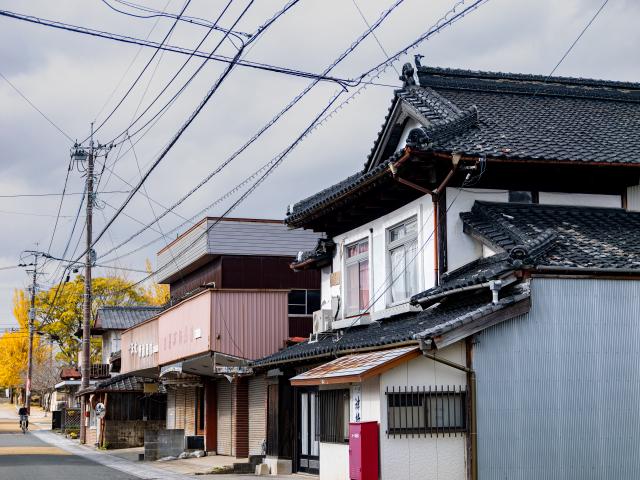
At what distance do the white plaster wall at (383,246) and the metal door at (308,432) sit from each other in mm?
2664

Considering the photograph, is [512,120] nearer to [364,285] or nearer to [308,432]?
[364,285]

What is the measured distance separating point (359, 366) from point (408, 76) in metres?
8.38

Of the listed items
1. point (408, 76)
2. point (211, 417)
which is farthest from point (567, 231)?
point (211, 417)

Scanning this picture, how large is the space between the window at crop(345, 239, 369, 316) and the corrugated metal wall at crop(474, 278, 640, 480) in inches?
253

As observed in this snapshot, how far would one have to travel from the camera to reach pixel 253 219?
101 feet

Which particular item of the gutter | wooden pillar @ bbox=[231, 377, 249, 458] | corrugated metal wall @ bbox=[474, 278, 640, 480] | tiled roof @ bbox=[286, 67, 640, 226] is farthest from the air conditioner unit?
the gutter

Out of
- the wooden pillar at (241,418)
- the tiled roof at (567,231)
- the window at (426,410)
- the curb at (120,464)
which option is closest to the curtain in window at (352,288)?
the tiled roof at (567,231)

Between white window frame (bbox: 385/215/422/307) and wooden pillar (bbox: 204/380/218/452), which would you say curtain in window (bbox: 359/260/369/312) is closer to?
white window frame (bbox: 385/215/422/307)

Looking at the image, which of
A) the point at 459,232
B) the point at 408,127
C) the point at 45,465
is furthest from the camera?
the point at 45,465

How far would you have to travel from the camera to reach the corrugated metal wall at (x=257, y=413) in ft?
90.3

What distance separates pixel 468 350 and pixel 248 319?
14.2m

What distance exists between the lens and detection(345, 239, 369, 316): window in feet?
69.9

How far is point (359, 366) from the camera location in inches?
605

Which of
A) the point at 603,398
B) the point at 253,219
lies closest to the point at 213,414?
the point at 253,219
